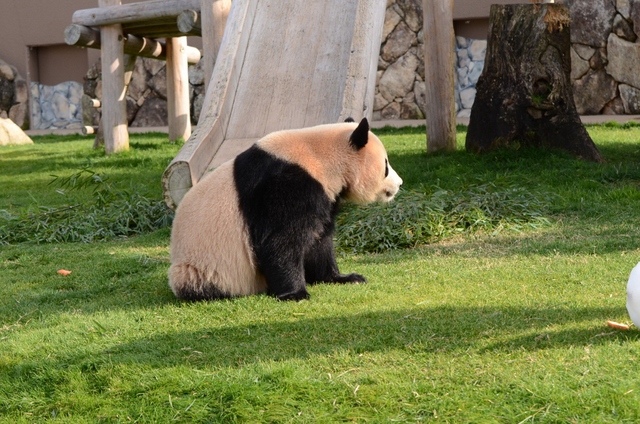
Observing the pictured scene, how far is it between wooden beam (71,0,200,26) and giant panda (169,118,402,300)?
586 centimetres

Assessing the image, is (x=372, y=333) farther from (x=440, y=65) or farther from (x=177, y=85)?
(x=177, y=85)

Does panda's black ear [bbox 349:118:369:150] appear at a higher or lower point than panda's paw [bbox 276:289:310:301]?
higher

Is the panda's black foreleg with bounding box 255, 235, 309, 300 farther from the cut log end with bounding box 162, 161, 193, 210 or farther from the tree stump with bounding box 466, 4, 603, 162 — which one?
the tree stump with bounding box 466, 4, 603, 162

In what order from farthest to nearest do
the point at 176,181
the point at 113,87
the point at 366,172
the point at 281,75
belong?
the point at 113,87, the point at 281,75, the point at 176,181, the point at 366,172

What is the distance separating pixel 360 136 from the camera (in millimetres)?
3891

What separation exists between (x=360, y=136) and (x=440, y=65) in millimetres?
4200

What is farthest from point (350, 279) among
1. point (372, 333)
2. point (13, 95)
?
point (13, 95)

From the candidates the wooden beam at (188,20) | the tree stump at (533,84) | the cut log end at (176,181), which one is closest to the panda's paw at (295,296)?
the cut log end at (176,181)

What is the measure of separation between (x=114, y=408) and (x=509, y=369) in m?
1.41

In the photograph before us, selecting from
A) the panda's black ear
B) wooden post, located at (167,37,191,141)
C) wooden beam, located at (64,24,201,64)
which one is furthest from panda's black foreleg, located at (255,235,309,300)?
wooden post, located at (167,37,191,141)

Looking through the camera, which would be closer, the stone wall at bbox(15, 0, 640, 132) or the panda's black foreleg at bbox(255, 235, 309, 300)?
the panda's black foreleg at bbox(255, 235, 309, 300)

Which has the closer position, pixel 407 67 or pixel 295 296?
pixel 295 296

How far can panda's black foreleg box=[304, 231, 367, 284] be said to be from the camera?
4074mm

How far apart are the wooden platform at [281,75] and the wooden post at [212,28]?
349mm
